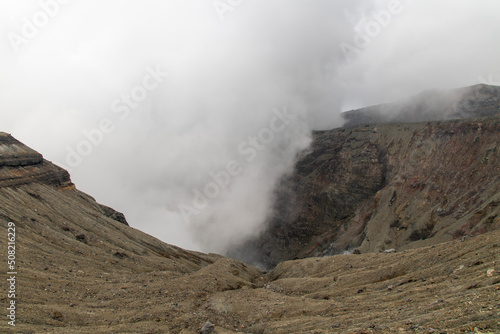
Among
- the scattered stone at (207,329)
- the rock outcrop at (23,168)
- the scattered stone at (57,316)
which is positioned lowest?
the scattered stone at (57,316)

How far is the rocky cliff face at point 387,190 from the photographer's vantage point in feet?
309

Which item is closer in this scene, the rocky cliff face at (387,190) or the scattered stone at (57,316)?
the scattered stone at (57,316)

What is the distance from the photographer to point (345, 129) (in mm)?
168125

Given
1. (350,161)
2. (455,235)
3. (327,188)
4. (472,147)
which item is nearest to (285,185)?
(327,188)

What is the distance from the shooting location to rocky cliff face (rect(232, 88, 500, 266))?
9425 cm

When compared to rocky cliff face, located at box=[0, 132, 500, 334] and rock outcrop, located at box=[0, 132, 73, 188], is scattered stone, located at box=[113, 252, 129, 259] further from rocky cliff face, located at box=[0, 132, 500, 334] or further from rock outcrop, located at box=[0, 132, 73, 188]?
rock outcrop, located at box=[0, 132, 73, 188]

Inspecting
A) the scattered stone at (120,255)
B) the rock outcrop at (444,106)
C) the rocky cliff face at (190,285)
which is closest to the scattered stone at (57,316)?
the rocky cliff face at (190,285)

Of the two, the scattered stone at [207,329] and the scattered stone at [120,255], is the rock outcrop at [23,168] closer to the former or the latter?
the scattered stone at [120,255]

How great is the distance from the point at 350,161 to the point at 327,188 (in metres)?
17.5

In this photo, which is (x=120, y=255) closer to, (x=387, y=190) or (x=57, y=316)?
(x=57, y=316)

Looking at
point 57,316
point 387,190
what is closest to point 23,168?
point 57,316

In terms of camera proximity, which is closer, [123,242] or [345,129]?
[123,242]

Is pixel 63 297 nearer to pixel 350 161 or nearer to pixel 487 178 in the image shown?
pixel 487 178

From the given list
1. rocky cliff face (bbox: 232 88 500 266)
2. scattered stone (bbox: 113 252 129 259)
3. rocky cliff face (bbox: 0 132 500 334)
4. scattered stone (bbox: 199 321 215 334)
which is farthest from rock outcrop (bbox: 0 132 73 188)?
rocky cliff face (bbox: 232 88 500 266)
